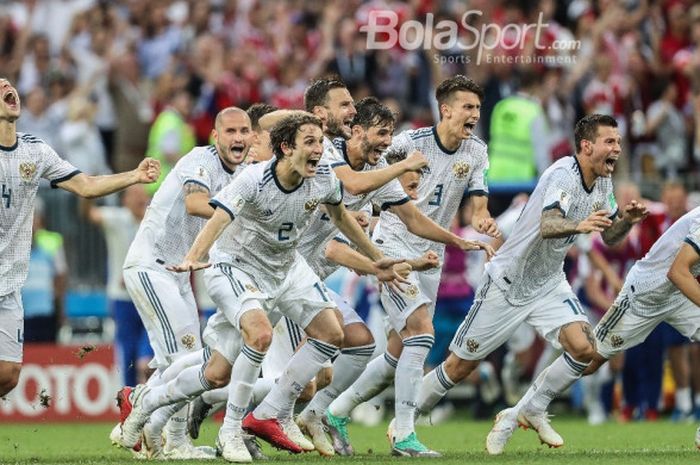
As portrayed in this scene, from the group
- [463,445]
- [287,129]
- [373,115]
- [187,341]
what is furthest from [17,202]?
[463,445]

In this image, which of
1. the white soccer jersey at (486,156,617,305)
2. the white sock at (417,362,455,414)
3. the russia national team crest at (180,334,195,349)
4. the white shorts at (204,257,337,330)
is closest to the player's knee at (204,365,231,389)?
the white shorts at (204,257,337,330)

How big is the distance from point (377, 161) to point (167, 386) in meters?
2.48

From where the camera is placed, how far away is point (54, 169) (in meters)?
13.3

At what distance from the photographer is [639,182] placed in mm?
20719

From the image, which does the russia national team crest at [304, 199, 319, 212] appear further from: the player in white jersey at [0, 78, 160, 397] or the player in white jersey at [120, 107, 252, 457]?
the player in white jersey at [0, 78, 160, 397]

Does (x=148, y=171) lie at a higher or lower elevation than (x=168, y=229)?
higher

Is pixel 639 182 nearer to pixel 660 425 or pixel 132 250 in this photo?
pixel 660 425

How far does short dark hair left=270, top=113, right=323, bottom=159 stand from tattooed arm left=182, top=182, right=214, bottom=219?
904mm

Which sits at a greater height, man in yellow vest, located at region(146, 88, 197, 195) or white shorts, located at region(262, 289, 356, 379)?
man in yellow vest, located at region(146, 88, 197, 195)

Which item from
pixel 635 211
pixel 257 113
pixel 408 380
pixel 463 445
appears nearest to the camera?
pixel 635 211

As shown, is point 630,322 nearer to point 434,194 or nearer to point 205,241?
point 434,194

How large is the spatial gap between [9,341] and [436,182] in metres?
3.77

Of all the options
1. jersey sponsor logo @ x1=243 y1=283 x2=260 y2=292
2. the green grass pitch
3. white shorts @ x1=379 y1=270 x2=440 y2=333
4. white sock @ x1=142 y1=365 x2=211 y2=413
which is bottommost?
the green grass pitch

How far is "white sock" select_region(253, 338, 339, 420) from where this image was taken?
43.0 feet
